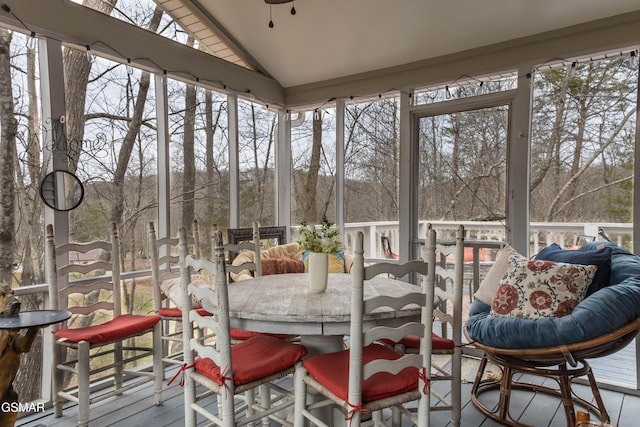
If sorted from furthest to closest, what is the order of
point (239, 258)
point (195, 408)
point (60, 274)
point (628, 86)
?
1. point (239, 258)
2. point (628, 86)
3. point (60, 274)
4. point (195, 408)

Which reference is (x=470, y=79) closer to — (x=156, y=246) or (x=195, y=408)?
(x=156, y=246)

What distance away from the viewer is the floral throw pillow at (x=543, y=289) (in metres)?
2.36

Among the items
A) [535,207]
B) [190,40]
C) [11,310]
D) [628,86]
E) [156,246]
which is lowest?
[11,310]

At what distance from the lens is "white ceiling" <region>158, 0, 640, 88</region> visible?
2943 mm

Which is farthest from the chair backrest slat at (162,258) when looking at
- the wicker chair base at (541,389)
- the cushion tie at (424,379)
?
the wicker chair base at (541,389)

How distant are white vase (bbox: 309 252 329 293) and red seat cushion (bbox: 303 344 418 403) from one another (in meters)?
0.40

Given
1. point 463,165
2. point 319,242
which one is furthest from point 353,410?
point 463,165

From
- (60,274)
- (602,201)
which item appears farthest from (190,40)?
(602,201)

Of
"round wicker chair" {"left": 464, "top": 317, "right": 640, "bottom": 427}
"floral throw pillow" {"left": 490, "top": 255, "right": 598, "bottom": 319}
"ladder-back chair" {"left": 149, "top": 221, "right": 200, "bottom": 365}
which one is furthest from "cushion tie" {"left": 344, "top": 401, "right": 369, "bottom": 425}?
"ladder-back chair" {"left": 149, "top": 221, "right": 200, "bottom": 365}

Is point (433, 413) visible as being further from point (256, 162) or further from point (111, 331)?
point (256, 162)

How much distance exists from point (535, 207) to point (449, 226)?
705 mm

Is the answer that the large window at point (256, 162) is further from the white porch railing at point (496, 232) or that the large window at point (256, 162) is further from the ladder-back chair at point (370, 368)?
the ladder-back chair at point (370, 368)

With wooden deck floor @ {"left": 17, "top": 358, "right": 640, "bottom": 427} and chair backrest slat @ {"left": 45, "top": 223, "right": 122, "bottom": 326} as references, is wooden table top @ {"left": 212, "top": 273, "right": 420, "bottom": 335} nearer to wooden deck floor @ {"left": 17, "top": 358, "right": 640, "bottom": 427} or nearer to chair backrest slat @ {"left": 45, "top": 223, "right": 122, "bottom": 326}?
wooden deck floor @ {"left": 17, "top": 358, "right": 640, "bottom": 427}

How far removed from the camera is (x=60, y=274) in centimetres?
262
